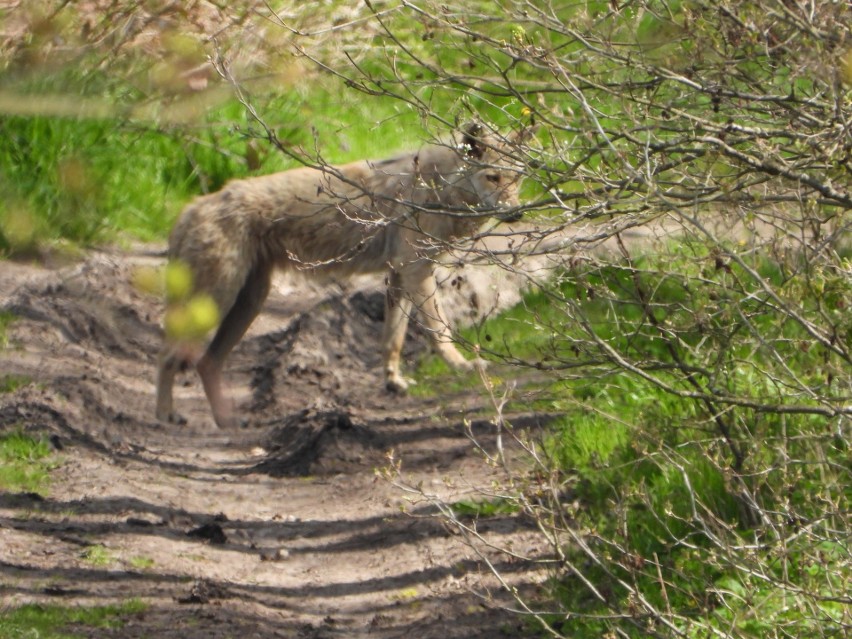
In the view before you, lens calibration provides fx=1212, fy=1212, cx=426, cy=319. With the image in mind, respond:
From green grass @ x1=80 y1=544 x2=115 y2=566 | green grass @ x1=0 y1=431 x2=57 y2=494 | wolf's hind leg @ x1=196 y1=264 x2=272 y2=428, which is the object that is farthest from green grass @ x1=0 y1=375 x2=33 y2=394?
green grass @ x1=80 y1=544 x2=115 y2=566

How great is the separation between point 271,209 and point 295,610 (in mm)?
3538

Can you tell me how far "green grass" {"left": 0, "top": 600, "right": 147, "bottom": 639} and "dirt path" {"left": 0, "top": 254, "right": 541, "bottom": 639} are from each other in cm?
8

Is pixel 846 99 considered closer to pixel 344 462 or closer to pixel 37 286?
pixel 344 462

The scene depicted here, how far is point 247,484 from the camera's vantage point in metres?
7.02

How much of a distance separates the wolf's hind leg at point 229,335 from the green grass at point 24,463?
1638 millimetres

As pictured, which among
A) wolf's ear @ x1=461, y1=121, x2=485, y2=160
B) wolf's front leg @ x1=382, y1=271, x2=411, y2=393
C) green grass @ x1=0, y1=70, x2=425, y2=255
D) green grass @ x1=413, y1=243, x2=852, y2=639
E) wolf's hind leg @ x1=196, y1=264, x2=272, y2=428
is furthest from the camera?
wolf's front leg @ x1=382, y1=271, x2=411, y2=393

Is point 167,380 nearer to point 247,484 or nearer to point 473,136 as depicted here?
point 247,484

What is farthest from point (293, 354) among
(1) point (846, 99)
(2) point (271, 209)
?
(1) point (846, 99)

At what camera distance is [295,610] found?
5281 mm

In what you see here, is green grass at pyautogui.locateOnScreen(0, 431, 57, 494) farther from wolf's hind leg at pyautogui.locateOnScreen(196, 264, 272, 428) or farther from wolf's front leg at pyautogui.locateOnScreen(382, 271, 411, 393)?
wolf's front leg at pyautogui.locateOnScreen(382, 271, 411, 393)

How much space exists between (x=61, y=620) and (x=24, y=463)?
2035mm

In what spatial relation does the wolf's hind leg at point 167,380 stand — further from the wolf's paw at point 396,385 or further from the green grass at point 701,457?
the green grass at point 701,457

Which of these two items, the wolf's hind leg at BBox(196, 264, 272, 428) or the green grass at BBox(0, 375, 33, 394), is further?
the wolf's hind leg at BBox(196, 264, 272, 428)

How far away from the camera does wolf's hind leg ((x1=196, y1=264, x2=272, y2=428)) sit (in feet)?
26.8
